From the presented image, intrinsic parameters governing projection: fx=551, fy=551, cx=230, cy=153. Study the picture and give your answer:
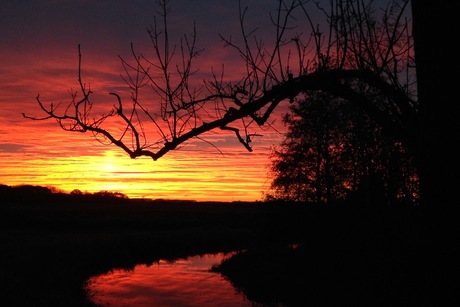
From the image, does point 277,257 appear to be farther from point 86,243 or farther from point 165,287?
point 86,243

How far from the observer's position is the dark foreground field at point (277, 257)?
18.6 m

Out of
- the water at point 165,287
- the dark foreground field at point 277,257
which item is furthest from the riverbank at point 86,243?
the water at point 165,287

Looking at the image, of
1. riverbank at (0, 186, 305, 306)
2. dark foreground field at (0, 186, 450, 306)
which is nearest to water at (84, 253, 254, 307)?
dark foreground field at (0, 186, 450, 306)

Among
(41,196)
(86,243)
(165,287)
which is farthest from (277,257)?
(41,196)

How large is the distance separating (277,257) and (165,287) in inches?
278

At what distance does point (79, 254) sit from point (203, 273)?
7.61 meters

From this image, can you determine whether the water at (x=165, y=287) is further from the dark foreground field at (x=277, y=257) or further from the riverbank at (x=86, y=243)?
the riverbank at (x=86, y=243)

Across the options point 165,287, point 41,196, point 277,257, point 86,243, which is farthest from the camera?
point 41,196

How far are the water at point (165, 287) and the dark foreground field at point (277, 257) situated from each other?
0.87 meters

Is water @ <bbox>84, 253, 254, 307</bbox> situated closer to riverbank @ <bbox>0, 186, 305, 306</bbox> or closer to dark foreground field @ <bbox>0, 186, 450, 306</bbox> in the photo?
dark foreground field @ <bbox>0, 186, 450, 306</bbox>

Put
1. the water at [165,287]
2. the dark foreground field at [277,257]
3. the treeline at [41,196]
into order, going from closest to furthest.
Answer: the dark foreground field at [277,257] → the water at [165,287] → the treeline at [41,196]

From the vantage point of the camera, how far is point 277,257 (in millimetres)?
32312

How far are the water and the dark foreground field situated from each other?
0.87m

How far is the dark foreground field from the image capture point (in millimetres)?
18594
